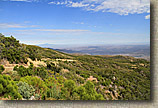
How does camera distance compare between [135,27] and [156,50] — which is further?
[135,27]

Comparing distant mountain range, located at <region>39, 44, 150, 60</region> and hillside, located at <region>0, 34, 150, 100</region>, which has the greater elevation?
distant mountain range, located at <region>39, 44, 150, 60</region>

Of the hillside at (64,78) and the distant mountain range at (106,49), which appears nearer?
the hillside at (64,78)

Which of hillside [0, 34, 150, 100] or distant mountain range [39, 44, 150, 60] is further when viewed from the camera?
distant mountain range [39, 44, 150, 60]

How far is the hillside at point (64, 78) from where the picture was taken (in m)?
3.42

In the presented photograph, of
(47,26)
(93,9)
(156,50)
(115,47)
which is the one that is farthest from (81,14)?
(156,50)

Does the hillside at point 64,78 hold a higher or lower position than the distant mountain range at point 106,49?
lower

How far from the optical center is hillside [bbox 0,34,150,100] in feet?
11.2

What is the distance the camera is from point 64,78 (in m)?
4.04

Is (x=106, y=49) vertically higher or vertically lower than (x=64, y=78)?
higher

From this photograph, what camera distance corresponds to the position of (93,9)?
3.77 metres

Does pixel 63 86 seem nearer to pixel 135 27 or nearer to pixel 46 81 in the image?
pixel 46 81

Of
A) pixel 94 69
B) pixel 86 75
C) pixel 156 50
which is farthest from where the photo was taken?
pixel 94 69

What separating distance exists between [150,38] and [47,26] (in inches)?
110

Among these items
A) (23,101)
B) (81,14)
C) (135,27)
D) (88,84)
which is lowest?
(23,101)
